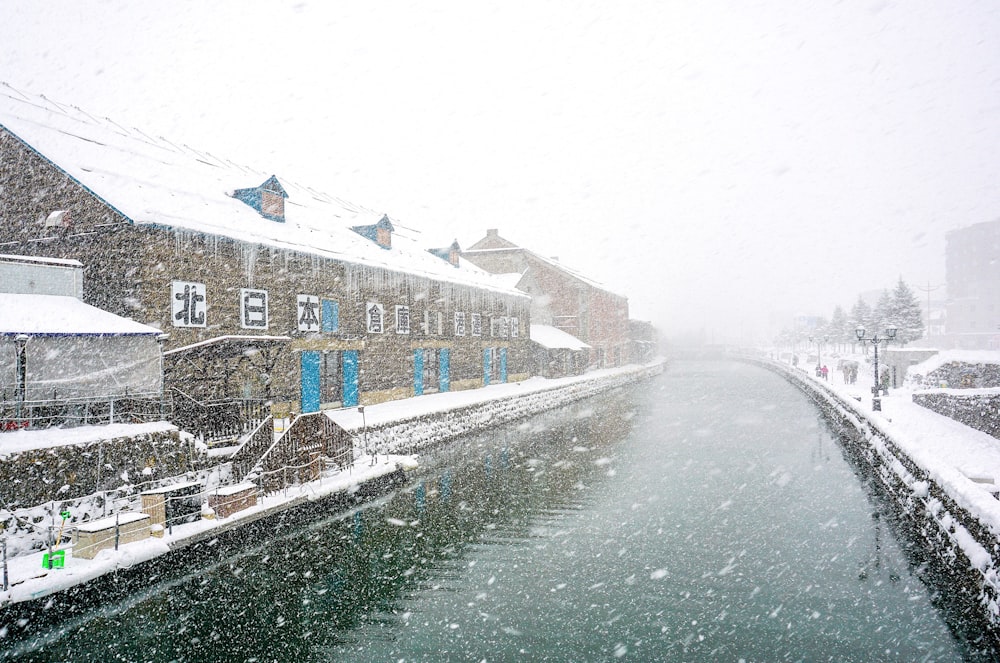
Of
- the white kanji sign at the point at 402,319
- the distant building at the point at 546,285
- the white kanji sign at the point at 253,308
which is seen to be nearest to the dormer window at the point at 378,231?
the white kanji sign at the point at 402,319

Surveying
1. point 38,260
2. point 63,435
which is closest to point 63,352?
point 38,260

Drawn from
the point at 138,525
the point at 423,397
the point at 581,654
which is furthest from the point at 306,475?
the point at 423,397

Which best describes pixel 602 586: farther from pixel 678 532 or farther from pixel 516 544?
pixel 678 532

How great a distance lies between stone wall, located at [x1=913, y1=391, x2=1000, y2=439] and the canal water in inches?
261

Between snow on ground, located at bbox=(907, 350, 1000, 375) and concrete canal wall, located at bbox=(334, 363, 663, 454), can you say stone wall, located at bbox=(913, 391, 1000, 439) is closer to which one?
snow on ground, located at bbox=(907, 350, 1000, 375)

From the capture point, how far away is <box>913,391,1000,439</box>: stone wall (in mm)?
18875

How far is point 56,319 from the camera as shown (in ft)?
41.5

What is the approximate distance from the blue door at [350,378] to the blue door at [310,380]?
1.63 m

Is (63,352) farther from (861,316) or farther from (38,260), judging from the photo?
(861,316)

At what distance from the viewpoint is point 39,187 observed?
1748 cm

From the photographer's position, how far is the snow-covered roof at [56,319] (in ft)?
38.7

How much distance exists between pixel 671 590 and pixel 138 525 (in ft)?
28.5

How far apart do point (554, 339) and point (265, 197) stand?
27.1 m

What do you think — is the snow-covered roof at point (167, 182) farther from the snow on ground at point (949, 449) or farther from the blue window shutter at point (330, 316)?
the snow on ground at point (949, 449)
